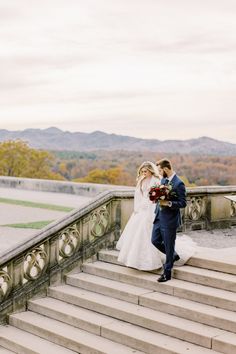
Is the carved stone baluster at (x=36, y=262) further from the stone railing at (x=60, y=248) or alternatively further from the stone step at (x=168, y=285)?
the stone step at (x=168, y=285)

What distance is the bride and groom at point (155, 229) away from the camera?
30.7ft

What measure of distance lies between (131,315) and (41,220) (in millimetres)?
9722

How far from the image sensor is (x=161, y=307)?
8.83 m

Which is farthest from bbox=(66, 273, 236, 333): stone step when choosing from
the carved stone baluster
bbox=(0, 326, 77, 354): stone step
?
bbox=(0, 326, 77, 354): stone step

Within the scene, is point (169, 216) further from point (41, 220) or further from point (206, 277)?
point (41, 220)

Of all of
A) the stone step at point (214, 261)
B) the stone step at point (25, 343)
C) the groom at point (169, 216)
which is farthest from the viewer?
the groom at point (169, 216)

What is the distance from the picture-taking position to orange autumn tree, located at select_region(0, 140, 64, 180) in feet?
250

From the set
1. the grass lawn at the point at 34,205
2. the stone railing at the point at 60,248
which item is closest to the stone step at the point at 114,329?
the stone railing at the point at 60,248

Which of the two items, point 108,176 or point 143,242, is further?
point 108,176

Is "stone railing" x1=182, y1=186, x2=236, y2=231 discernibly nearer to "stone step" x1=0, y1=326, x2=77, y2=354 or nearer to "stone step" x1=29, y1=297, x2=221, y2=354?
"stone step" x1=29, y1=297, x2=221, y2=354

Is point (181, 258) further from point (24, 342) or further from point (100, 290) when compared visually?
point (24, 342)

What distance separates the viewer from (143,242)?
387 inches

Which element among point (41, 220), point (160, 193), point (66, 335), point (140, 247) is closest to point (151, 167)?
point (160, 193)

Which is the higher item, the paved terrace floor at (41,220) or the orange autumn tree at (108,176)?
the paved terrace floor at (41,220)
